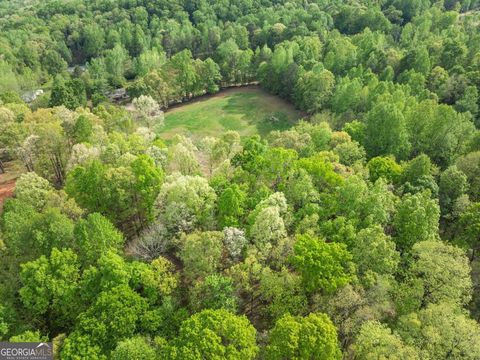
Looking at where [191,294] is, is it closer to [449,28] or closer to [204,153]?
[204,153]

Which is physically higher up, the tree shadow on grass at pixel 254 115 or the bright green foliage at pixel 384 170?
the bright green foliage at pixel 384 170

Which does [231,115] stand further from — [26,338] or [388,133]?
[26,338]

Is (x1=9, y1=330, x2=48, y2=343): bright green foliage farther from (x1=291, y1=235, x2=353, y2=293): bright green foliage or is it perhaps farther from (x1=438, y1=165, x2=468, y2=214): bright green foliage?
(x1=438, y1=165, x2=468, y2=214): bright green foliage

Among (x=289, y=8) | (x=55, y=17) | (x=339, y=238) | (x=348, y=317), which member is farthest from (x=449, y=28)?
(x=55, y=17)

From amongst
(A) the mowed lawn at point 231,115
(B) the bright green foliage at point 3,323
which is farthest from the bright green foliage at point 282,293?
(A) the mowed lawn at point 231,115

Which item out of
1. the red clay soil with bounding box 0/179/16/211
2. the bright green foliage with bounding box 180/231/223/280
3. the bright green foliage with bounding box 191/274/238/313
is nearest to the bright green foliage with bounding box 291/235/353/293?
the bright green foliage with bounding box 191/274/238/313

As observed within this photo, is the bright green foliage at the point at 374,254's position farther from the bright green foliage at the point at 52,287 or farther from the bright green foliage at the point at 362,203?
the bright green foliage at the point at 52,287

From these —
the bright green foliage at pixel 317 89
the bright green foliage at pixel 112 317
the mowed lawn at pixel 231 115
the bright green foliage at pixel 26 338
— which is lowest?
the mowed lawn at pixel 231 115
